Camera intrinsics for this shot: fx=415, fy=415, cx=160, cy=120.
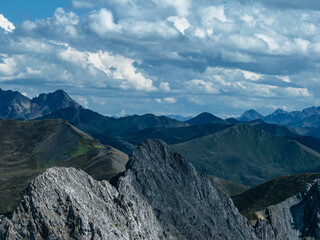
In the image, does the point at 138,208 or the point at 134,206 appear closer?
the point at 134,206

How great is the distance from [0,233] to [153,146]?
250 ft

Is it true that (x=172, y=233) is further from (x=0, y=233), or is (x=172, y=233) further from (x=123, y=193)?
(x=0, y=233)

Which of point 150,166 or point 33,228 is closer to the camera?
point 33,228

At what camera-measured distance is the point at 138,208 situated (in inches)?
5037

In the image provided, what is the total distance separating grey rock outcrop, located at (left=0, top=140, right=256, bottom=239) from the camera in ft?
312

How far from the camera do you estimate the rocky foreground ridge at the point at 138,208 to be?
95.2 metres

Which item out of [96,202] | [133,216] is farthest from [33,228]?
[133,216]

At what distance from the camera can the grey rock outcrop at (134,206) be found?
95.1 meters

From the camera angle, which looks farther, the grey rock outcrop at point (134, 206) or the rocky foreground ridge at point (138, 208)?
the rocky foreground ridge at point (138, 208)

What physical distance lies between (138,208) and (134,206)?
4.86 meters

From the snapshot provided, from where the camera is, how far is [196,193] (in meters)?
158

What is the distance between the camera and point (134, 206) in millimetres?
123438

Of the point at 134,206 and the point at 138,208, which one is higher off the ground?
the point at 134,206

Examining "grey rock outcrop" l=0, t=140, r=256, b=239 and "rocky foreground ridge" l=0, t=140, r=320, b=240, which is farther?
"rocky foreground ridge" l=0, t=140, r=320, b=240
